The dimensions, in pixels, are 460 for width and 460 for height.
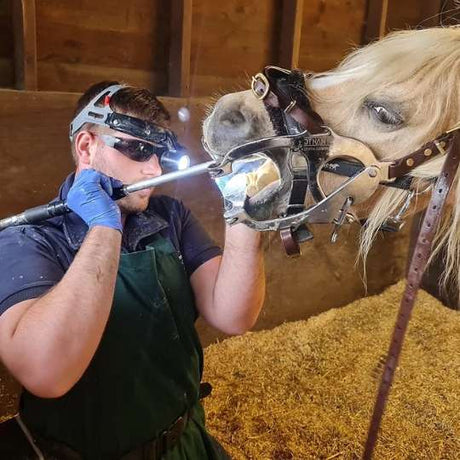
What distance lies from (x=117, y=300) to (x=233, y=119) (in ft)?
1.69

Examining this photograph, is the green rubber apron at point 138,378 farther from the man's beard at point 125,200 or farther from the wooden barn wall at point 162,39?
the wooden barn wall at point 162,39

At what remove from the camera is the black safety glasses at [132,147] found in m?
1.38

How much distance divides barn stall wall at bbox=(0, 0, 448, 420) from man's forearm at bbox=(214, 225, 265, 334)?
36.9 inches

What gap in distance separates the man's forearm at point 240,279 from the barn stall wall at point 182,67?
0.94 meters

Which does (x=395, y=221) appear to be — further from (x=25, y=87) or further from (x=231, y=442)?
(x=25, y=87)

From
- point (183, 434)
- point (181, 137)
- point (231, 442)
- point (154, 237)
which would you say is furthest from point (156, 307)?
point (181, 137)

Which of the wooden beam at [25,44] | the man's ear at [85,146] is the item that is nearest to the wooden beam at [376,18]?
the wooden beam at [25,44]

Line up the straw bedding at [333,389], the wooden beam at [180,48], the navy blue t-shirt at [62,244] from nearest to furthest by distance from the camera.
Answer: the navy blue t-shirt at [62,244]
the straw bedding at [333,389]
the wooden beam at [180,48]

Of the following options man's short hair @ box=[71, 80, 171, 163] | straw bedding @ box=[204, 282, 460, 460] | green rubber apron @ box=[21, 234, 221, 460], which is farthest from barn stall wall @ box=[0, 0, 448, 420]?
green rubber apron @ box=[21, 234, 221, 460]

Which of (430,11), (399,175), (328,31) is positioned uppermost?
(430,11)

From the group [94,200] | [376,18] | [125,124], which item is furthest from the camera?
[376,18]

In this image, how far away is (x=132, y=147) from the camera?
4.54 ft

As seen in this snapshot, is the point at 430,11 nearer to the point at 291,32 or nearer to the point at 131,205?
the point at 291,32

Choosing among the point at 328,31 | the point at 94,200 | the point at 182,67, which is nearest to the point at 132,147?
the point at 94,200
